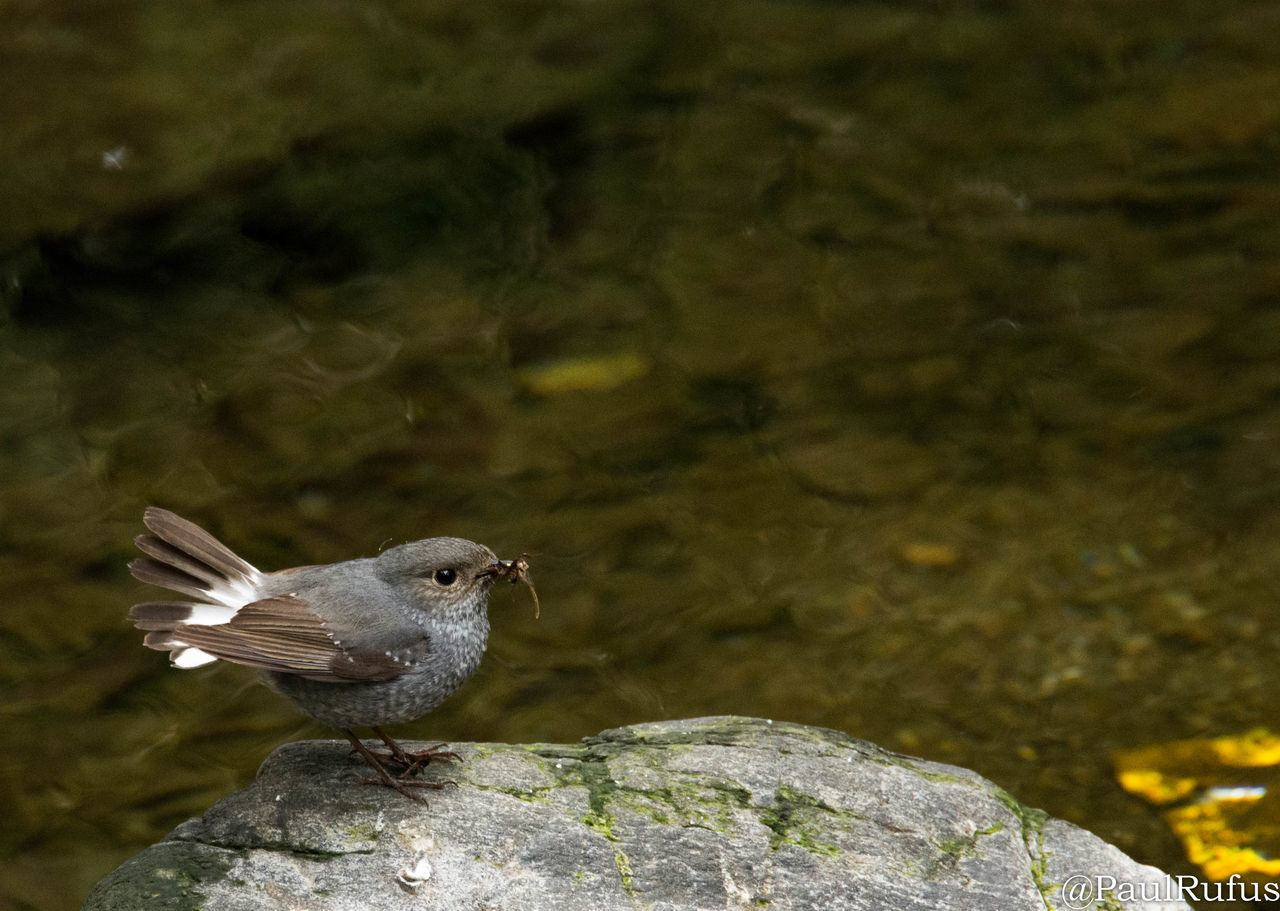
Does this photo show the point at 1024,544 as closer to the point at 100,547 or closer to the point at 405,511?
the point at 405,511

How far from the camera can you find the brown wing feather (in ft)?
12.9

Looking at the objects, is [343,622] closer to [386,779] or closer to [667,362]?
[386,779]

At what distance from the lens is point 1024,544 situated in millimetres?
7402

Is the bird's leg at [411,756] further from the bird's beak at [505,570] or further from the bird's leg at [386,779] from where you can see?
the bird's beak at [505,570]

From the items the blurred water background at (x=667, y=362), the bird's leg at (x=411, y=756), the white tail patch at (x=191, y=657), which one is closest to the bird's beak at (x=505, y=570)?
the bird's leg at (x=411, y=756)

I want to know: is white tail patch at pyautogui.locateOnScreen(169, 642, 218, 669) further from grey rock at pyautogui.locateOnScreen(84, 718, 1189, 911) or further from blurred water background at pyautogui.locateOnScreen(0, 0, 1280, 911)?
blurred water background at pyautogui.locateOnScreen(0, 0, 1280, 911)

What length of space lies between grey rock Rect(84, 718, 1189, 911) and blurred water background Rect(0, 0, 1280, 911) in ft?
7.16

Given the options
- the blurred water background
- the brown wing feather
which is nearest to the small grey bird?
the brown wing feather

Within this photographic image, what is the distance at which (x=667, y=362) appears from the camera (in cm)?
809

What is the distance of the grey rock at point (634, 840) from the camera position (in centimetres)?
384

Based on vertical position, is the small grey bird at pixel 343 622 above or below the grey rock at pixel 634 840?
above

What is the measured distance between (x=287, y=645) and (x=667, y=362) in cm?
441

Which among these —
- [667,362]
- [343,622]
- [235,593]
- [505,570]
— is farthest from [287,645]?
[667,362]

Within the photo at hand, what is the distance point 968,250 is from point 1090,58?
1680 millimetres
